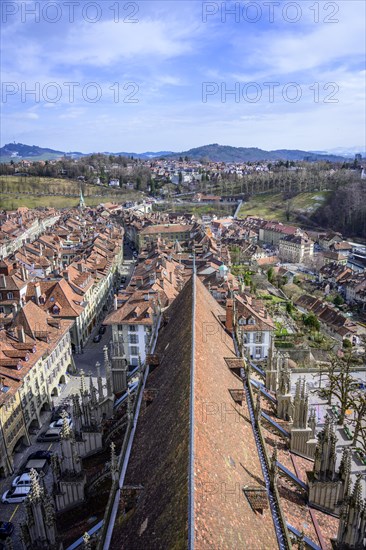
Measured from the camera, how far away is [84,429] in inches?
946

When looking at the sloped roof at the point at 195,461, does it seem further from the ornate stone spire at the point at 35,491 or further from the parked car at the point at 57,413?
the parked car at the point at 57,413

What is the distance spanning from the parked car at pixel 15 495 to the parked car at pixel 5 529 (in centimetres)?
200

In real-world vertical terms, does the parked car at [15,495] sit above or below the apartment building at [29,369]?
below

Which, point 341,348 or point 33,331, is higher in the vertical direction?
point 33,331

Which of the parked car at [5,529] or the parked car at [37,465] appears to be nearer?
the parked car at [5,529]

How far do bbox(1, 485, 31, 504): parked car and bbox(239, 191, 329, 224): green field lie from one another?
154208 millimetres

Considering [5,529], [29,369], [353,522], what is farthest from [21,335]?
[353,522]

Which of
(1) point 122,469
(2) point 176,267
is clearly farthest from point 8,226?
(1) point 122,469

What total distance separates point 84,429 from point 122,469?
8066mm

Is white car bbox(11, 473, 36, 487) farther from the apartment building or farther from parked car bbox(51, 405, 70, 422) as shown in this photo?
parked car bbox(51, 405, 70, 422)

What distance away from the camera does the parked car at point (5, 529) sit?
27.4 metres

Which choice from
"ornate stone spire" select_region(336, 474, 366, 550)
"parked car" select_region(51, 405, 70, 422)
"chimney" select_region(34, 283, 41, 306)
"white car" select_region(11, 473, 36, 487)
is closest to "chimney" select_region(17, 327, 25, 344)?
"parked car" select_region(51, 405, 70, 422)

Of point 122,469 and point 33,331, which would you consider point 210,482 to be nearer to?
point 122,469

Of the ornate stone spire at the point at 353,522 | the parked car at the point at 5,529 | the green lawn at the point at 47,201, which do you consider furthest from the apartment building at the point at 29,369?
the green lawn at the point at 47,201
